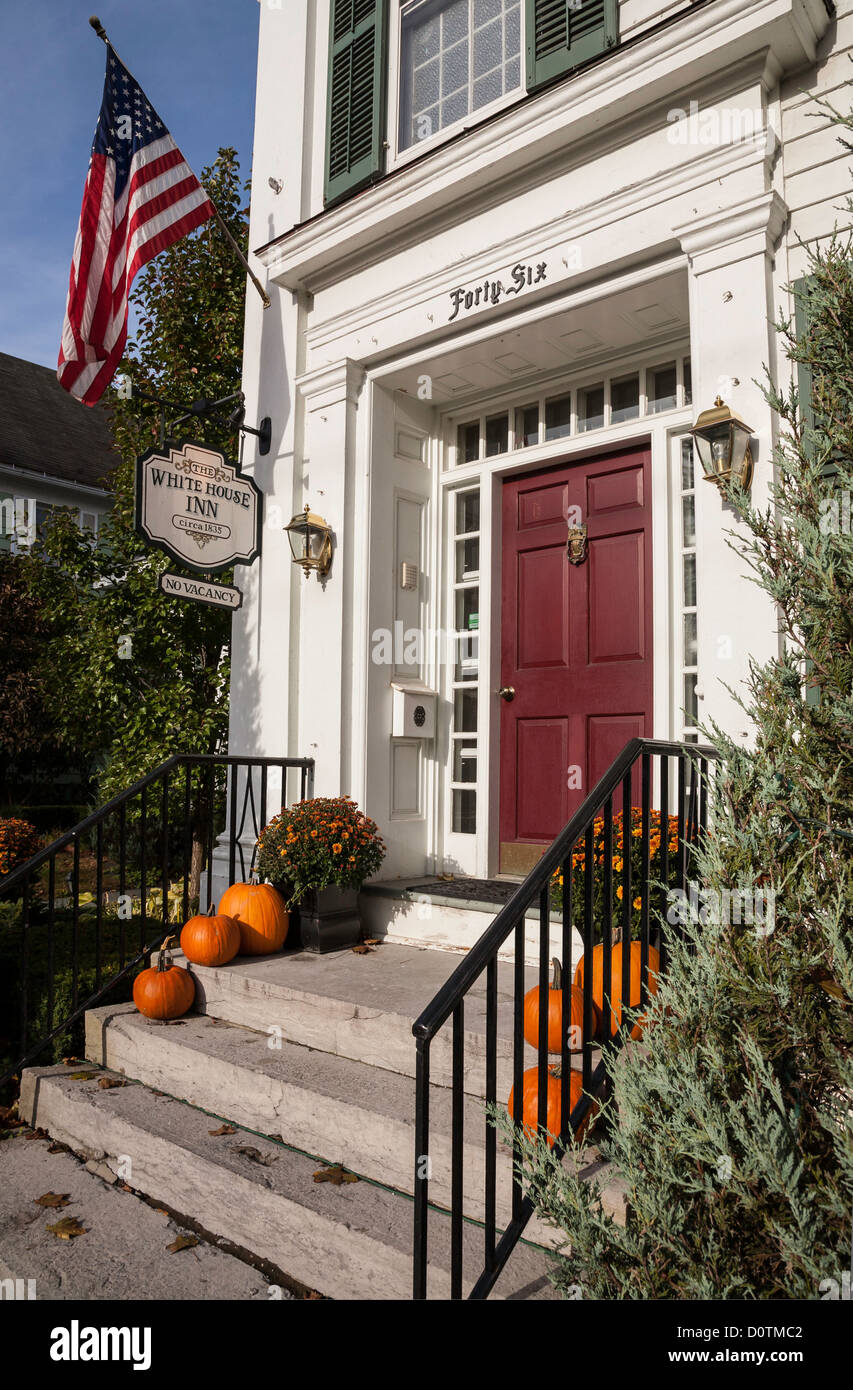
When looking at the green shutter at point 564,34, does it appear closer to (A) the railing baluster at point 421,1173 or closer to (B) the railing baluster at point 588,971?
(B) the railing baluster at point 588,971

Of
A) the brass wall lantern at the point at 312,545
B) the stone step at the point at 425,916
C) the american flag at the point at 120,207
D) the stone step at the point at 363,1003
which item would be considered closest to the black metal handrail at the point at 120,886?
the stone step at the point at 363,1003

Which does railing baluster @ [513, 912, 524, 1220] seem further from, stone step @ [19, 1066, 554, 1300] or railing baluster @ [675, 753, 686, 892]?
railing baluster @ [675, 753, 686, 892]

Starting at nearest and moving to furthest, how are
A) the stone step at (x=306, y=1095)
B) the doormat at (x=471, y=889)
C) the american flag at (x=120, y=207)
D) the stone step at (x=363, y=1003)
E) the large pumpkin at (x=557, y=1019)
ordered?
the stone step at (x=306, y=1095) → the large pumpkin at (x=557, y=1019) → the stone step at (x=363, y=1003) → the doormat at (x=471, y=889) → the american flag at (x=120, y=207)

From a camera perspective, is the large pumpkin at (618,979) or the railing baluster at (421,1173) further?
the large pumpkin at (618,979)

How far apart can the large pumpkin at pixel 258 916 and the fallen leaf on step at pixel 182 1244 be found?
1667 millimetres

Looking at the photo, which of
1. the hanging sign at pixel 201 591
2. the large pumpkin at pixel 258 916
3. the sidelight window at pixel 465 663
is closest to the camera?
the large pumpkin at pixel 258 916

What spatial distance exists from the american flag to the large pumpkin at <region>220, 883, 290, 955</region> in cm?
294

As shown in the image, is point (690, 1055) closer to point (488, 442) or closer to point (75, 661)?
point (488, 442)

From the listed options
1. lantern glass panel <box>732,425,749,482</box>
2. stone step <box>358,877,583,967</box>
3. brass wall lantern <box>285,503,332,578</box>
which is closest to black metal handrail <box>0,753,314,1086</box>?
stone step <box>358,877,583,967</box>

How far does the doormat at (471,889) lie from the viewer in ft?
14.5

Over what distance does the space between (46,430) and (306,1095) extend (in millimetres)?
19249
